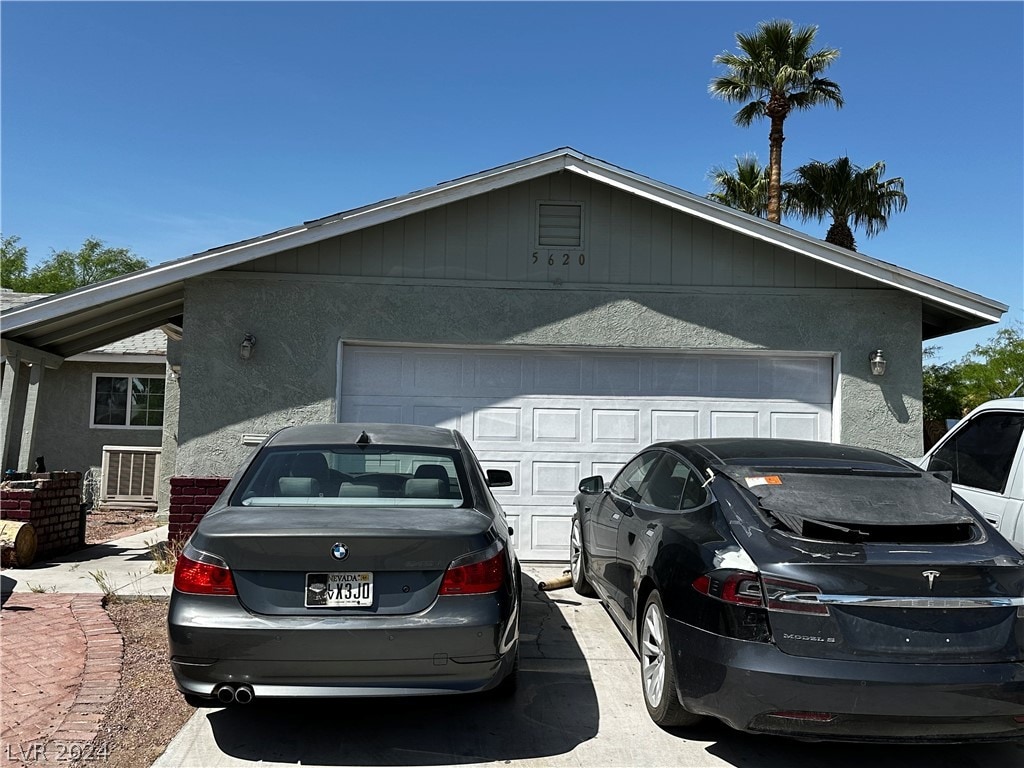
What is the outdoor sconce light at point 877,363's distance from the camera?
869 centimetres

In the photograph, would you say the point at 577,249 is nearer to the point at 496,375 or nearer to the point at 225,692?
the point at 496,375

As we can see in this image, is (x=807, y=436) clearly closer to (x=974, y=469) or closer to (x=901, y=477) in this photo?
(x=974, y=469)

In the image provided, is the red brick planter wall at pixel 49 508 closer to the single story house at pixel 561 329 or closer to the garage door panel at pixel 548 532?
the single story house at pixel 561 329

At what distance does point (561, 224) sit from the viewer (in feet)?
29.1


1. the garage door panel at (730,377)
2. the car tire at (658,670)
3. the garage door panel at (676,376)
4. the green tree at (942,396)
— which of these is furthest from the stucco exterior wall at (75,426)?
the green tree at (942,396)

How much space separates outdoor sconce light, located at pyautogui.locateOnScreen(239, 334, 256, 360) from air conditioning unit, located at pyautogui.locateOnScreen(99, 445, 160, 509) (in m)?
6.48

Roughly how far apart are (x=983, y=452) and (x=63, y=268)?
5005 cm

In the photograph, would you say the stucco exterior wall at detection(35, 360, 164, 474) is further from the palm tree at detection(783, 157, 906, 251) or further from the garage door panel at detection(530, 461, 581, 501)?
the palm tree at detection(783, 157, 906, 251)

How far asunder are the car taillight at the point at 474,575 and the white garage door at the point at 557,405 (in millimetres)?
4898

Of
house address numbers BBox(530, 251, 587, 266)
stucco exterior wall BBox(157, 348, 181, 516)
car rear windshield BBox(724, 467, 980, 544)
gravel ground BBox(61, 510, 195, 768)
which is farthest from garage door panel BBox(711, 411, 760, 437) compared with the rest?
stucco exterior wall BBox(157, 348, 181, 516)

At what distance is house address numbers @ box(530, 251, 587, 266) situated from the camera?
883 centimetres

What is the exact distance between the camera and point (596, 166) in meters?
8.52

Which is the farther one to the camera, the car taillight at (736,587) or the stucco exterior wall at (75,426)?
the stucco exterior wall at (75,426)

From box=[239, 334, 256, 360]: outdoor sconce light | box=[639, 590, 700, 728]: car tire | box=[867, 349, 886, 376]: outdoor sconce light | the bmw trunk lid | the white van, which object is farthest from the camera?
box=[867, 349, 886, 376]: outdoor sconce light
